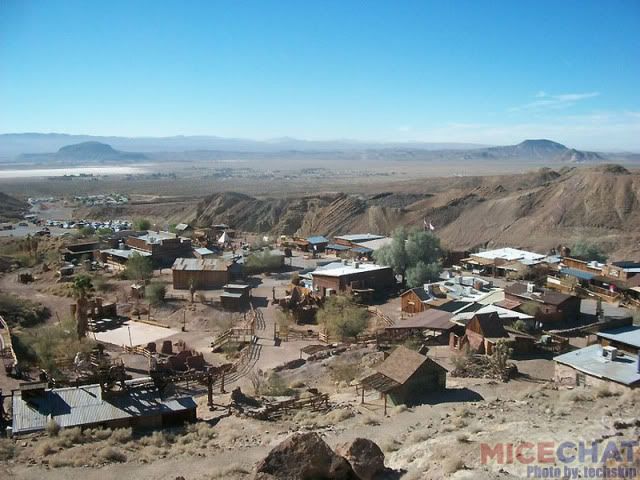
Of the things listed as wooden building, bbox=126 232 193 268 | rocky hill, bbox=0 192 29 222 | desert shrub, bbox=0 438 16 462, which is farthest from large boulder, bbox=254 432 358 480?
rocky hill, bbox=0 192 29 222

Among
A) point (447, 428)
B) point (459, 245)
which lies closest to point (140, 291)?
point (447, 428)

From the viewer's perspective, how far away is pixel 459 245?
2633 inches

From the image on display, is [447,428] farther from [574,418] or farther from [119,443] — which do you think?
[119,443]

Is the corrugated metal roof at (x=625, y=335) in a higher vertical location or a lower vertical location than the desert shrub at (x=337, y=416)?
higher

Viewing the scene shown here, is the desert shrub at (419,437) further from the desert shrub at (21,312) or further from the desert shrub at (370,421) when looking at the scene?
the desert shrub at (21,312)

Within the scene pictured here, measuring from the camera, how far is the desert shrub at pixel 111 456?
15656mm

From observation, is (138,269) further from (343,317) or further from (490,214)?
(490,214)

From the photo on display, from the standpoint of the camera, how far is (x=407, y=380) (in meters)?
20.6

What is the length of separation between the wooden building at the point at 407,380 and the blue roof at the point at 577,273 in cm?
2383

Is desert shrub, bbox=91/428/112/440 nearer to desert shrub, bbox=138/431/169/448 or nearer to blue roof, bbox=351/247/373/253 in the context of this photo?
desert shrub, bbox=138/431/169/448

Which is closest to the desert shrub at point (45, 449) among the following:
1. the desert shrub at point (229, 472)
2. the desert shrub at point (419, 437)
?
the desert shrub at point (229, 472)

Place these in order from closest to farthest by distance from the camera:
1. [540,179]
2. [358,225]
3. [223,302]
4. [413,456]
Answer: [413,456] → [223,302] → [358,225] → [540,179]

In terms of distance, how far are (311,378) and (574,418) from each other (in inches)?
503

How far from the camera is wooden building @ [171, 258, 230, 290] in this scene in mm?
44375
